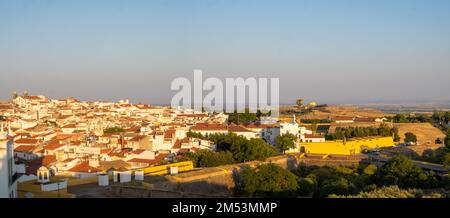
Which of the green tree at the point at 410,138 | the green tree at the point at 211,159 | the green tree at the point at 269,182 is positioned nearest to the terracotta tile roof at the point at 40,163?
the green tree at the point at 211,159

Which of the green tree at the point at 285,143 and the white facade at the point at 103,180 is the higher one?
the white facade at the point at 103,180

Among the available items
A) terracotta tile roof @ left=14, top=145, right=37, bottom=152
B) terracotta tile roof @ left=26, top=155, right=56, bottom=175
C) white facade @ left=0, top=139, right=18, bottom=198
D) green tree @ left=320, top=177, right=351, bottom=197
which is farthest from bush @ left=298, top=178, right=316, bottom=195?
terracotta tile roof @ left=14, top=145, right=37, bottom=152

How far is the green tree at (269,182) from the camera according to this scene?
14.8 meters

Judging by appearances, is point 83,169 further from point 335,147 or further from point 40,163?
point 335,147

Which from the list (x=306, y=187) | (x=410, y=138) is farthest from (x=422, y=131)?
(x=306, y=187)

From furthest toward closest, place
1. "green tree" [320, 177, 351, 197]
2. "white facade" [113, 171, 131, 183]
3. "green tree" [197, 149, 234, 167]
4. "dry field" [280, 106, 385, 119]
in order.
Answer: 1. "dry field" [280, 106, 385, 119]
2. "green tree" [197, 149, 234, 167]
3. "white facade" [113, 171, 131, 183]
4. "green tree" [320, 177, 351, 197]

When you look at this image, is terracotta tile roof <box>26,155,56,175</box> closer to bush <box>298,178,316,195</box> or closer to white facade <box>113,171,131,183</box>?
white facade <box>113,171,131,183</box>

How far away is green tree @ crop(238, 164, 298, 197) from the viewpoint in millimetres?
14836

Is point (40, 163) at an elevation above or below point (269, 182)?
above

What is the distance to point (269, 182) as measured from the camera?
14961 millimetres

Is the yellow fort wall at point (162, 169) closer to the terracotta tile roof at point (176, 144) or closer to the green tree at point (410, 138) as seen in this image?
the terracotta tile roof at point (176, 144)

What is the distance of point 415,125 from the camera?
37.1 meters
